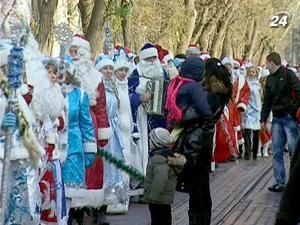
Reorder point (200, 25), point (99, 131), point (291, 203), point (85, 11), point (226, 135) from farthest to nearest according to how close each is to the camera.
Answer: point (200, 25) → point (85, 11) → point (226, 135) → point (99, 131) → point (291, 203)

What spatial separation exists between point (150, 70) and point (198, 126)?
130 inches

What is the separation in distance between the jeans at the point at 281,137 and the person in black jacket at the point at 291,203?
8.66 m

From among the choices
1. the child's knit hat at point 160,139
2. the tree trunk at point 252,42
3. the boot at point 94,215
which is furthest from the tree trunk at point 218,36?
the child's knit hat at point 160,139

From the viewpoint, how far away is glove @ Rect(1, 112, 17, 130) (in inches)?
246

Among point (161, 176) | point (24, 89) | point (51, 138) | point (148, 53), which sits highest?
point (148, 53)

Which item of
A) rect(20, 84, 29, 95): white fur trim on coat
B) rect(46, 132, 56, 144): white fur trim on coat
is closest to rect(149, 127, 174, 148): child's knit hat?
rect(46, 132, 56, 144): white fur trim on coat

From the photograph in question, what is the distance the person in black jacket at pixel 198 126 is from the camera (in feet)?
27.9

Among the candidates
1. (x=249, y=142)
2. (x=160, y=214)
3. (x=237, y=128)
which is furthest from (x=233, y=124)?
Result: (x=160, y=214)

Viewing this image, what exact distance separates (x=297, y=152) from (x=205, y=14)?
101 feet

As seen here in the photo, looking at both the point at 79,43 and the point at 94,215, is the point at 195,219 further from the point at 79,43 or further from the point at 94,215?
the point at 79,43

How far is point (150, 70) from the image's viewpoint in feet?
38.7

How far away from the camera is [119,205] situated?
10.9m

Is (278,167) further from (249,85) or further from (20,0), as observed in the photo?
(249,85)

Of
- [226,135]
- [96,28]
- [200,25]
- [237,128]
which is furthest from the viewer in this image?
[200,25]
